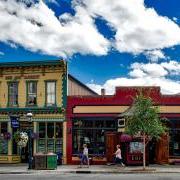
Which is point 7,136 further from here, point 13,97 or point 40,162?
point 40,162

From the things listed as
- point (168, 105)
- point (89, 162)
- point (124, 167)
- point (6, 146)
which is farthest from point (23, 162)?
point (168, 105)

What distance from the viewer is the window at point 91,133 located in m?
38.3

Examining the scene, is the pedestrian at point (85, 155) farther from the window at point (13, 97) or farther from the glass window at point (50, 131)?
the window at point (13, 97)

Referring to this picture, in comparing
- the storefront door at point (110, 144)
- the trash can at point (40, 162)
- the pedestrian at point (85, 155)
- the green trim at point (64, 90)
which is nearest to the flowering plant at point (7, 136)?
the green trim at point (64, 90)

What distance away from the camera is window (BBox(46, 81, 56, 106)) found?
3941cm

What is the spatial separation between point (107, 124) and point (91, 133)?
141cm

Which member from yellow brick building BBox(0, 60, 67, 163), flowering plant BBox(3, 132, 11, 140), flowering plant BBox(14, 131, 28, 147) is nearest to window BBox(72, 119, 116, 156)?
yellow brick building BBox(0, 60, 67, 163)

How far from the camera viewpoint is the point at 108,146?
37594 mm

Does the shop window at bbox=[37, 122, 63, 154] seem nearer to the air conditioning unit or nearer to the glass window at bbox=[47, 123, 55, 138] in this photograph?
the glass window at bbox=[47, 123, 55, 138]

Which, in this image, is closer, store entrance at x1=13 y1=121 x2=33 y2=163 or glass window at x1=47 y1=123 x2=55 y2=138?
glass window at x1=47 y1=123 x2=55 y2=138

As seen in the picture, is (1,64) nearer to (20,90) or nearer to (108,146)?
(20,90)

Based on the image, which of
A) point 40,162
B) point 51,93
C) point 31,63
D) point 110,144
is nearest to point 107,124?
point 110,144

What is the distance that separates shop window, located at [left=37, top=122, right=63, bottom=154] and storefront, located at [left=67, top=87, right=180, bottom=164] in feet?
2.63

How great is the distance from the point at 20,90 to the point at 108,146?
835 cm
